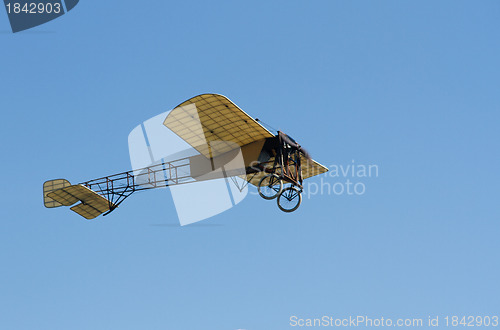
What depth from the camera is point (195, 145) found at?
119 ft

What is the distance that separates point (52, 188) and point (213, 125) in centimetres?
1005

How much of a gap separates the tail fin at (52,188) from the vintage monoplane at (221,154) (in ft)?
0.69

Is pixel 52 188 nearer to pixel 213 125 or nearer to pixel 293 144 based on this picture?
pixel 213 125

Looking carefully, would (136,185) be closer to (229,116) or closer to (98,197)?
(98,197)

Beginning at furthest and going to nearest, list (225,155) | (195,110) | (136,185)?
(136,185) → (225,155) → (195,110)

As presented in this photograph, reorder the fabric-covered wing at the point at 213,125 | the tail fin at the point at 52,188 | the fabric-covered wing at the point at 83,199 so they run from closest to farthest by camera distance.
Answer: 1. the fabric-covered wing at the point at 213,125
2. the fabric-covered wing at the point at 83,199
3. the tail fin at the point at 52,188

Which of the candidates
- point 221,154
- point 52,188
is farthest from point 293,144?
point 52,188

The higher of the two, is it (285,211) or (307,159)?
(307,159)

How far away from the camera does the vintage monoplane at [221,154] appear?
3359 cm

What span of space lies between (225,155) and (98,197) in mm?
7407

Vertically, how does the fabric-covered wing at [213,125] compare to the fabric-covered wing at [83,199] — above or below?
above

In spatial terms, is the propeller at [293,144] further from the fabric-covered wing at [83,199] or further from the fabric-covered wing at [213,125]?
the fabric-covered wing at [83,199]

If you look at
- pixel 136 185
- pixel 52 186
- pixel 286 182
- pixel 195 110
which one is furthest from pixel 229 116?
pixel 52 186

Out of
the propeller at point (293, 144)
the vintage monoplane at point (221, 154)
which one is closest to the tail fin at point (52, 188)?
the vintage monoplane at point (221, 154)
